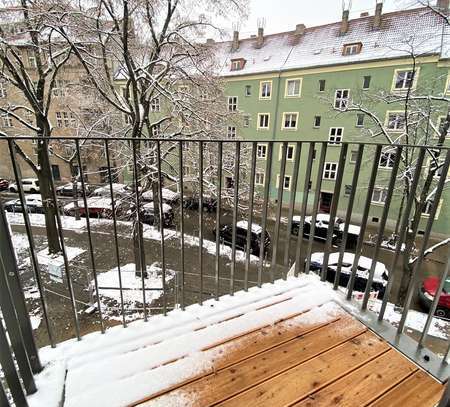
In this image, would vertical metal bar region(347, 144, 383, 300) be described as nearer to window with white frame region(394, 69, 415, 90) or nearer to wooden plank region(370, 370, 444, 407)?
wooden plank region(370, 370, 444, 407)

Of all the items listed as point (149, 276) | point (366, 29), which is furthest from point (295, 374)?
point (366, 29)

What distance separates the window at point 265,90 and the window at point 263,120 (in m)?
0.89

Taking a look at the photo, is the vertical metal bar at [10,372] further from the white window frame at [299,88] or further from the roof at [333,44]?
the white window frame at [299,88]

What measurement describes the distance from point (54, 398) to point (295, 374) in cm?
102

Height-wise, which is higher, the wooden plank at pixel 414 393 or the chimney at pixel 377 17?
the chimney at pixel 377 17

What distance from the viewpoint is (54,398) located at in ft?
3.36

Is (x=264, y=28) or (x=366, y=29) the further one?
(x=264, y=28)

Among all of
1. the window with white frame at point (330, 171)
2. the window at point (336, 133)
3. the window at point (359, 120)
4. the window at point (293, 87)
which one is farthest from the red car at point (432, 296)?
the window at point (293, 87)

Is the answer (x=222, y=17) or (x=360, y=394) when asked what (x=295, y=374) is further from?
(x=222, y=17)

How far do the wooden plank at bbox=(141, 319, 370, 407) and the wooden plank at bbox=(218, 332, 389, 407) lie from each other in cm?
2

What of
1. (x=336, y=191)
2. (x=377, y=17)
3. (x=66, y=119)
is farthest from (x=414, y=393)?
(x=377, y=17)

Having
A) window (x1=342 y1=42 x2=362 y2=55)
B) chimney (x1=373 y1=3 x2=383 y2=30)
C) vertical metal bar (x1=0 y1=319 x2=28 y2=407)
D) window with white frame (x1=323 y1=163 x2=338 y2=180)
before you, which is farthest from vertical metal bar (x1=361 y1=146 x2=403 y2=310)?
chimney (x1=373 y1=3 x2=383 y2=30)

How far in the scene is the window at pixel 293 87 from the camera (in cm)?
1244

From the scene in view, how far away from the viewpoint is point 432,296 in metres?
5.28
